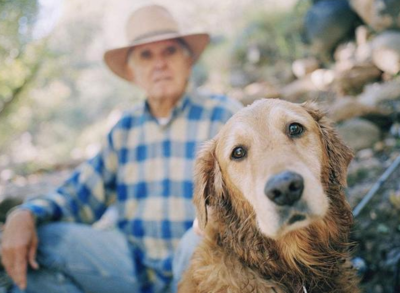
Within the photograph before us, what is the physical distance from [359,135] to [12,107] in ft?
24.5

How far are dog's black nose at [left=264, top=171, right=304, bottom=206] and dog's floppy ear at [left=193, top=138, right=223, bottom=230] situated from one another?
575 mm

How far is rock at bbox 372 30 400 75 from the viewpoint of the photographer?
497cm

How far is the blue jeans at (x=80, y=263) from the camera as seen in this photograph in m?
2.68

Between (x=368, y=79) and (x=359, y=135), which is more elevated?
(x=368, y=79)

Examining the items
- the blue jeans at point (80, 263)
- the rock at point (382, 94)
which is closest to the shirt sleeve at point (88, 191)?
the blue jeans at point (80, 263)

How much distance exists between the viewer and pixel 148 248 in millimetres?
2863

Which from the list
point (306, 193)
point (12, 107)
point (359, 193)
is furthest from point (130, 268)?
point (12, 107)

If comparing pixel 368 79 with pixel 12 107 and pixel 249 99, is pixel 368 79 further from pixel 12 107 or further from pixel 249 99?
pixel 12 107

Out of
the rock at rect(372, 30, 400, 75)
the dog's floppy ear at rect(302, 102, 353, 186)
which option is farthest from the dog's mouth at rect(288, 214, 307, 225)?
the rock at rect(372, 30, 400, 75)

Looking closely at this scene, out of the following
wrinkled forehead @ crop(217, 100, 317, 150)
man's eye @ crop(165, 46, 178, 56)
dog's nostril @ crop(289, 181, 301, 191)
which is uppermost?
man's eye @ crop(165, 46, 178, 56)

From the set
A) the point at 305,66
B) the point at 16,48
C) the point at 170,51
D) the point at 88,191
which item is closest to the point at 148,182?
the point at 88,191

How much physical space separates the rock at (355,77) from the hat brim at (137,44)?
3.34m

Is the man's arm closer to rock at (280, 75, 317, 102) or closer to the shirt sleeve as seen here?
the shirt sleeve

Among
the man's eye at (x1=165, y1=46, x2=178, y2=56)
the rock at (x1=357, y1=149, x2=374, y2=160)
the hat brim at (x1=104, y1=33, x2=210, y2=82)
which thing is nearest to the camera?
the hat brim at (x1=104, y1=33, x2=210, y2=82)
